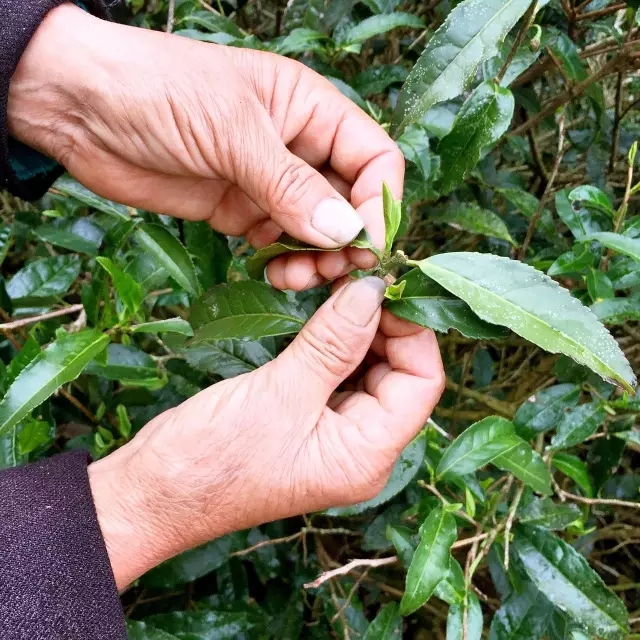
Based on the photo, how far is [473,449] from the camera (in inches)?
46.4

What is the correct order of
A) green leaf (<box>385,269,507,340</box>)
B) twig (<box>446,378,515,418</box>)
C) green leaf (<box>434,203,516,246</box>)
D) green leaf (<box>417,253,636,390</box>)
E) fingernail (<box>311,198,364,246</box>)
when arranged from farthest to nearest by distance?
twig (<box>446,378,515,418</box>), green leaf (<box>434,203,516,246</box>), fingernail (<box>311,198,364,246</box>), green leaf (<box>385,269,507,340</box>), green leaf (<box>417,253,636,390</box>)

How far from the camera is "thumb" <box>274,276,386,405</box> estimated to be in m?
0.95

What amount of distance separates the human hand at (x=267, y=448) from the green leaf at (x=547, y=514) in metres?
0.38

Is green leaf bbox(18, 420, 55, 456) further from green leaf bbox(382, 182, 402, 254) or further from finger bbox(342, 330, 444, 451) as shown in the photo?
green leaf bbox(382, 182, 402, 254)

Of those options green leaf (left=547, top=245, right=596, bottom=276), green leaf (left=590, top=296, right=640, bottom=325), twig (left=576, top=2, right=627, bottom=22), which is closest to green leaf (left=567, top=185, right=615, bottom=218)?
green leaf (left=547, top=245, right=596, bottom=276)

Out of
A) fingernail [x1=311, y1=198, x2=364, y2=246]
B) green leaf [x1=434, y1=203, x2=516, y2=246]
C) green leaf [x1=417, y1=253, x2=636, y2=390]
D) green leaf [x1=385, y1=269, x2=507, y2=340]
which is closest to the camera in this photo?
green leaf [x1=417, y1=253, x2=636, y2=390]

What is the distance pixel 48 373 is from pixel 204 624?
0.72 m

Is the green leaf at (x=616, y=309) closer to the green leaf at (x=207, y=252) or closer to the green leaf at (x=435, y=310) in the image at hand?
the green leaf at (x=435, y=310)

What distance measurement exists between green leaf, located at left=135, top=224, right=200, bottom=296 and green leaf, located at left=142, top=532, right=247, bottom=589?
65 cm

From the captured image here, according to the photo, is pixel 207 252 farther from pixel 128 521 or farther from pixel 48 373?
pixel 128 521

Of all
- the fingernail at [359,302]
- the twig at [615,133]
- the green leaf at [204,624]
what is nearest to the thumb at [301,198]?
the fingernail at [359,302]

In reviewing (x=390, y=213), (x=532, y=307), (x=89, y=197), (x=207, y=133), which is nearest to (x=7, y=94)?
(x=89, y=197)

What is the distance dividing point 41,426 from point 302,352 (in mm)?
613

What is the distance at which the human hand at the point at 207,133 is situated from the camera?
3.51 feet
